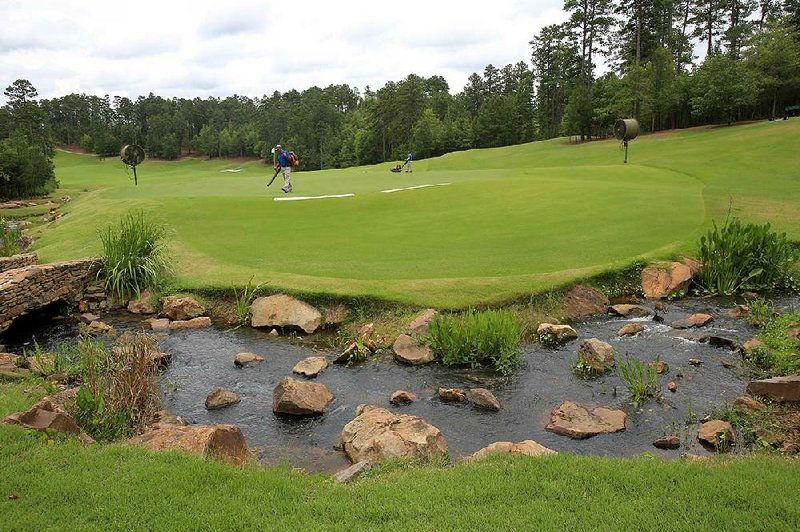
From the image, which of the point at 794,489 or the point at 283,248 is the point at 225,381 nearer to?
the point at 283,248

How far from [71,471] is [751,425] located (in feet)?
30.3

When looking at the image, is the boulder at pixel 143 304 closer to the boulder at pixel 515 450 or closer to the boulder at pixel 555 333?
the boulder at pixel 555 333

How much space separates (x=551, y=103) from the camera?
90625 millimetres

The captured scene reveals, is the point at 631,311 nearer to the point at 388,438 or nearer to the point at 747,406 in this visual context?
the point at 747,406

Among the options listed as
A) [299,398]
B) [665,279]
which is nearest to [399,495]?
[299,398]

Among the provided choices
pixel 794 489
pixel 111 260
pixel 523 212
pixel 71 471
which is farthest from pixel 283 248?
pixel 794 489

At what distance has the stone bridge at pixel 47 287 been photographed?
14.0m

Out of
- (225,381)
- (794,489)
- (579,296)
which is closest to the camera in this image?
(794,489)

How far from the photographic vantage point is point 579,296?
14.5 m

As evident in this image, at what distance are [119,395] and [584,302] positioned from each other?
1106cm

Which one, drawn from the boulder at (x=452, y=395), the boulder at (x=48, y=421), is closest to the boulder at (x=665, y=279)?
the boulder at (x=452, y=395)

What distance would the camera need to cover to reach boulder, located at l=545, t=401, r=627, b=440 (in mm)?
8539

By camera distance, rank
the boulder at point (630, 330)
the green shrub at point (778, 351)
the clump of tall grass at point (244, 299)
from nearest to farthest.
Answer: the green shrub at point (778, 351), the boulder at point (630, 330), the clump of tall grass at point (244, 299)

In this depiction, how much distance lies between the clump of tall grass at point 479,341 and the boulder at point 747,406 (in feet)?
13.1
